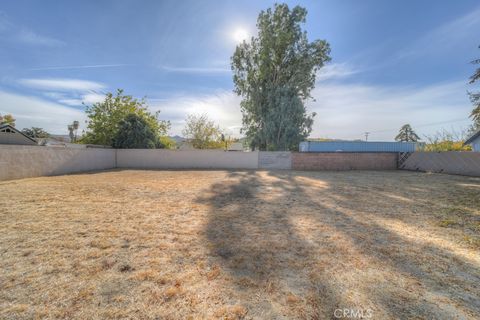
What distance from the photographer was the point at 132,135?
15312 mm

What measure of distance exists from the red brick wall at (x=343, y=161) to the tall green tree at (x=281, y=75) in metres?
2.45

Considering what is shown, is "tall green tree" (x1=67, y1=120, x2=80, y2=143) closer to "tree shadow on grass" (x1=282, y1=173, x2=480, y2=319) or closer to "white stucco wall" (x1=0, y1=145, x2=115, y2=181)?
"white stucco wall" (x1=0, y1=145, x2=115, y2=181)

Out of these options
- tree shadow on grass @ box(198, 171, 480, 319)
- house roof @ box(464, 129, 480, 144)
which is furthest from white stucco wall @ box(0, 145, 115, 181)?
house roof @ box(464, 129, 480, 144)

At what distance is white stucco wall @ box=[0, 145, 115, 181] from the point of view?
25.4 ft

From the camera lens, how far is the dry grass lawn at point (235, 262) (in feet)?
4.74

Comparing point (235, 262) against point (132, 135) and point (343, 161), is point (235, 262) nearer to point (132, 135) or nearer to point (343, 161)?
point (343, 161)

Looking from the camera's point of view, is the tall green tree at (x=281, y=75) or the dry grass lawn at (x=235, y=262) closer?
the dry grass lawn at (x=235, y=262)

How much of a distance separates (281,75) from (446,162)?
1192cm

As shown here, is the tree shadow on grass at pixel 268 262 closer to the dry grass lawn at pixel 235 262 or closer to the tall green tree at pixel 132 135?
the dry grass lawn at pixel 235 262

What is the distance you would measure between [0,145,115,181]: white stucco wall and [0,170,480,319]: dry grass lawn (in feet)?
18.9

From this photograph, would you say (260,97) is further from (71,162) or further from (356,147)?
(71,162)

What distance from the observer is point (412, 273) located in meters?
1.89

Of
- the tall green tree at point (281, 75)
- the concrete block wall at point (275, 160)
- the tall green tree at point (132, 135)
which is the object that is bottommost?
the concrete block wall at point (275, 160)

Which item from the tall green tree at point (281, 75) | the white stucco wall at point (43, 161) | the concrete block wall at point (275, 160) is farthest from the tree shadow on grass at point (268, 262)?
the tall green tree at point (281, 75)
